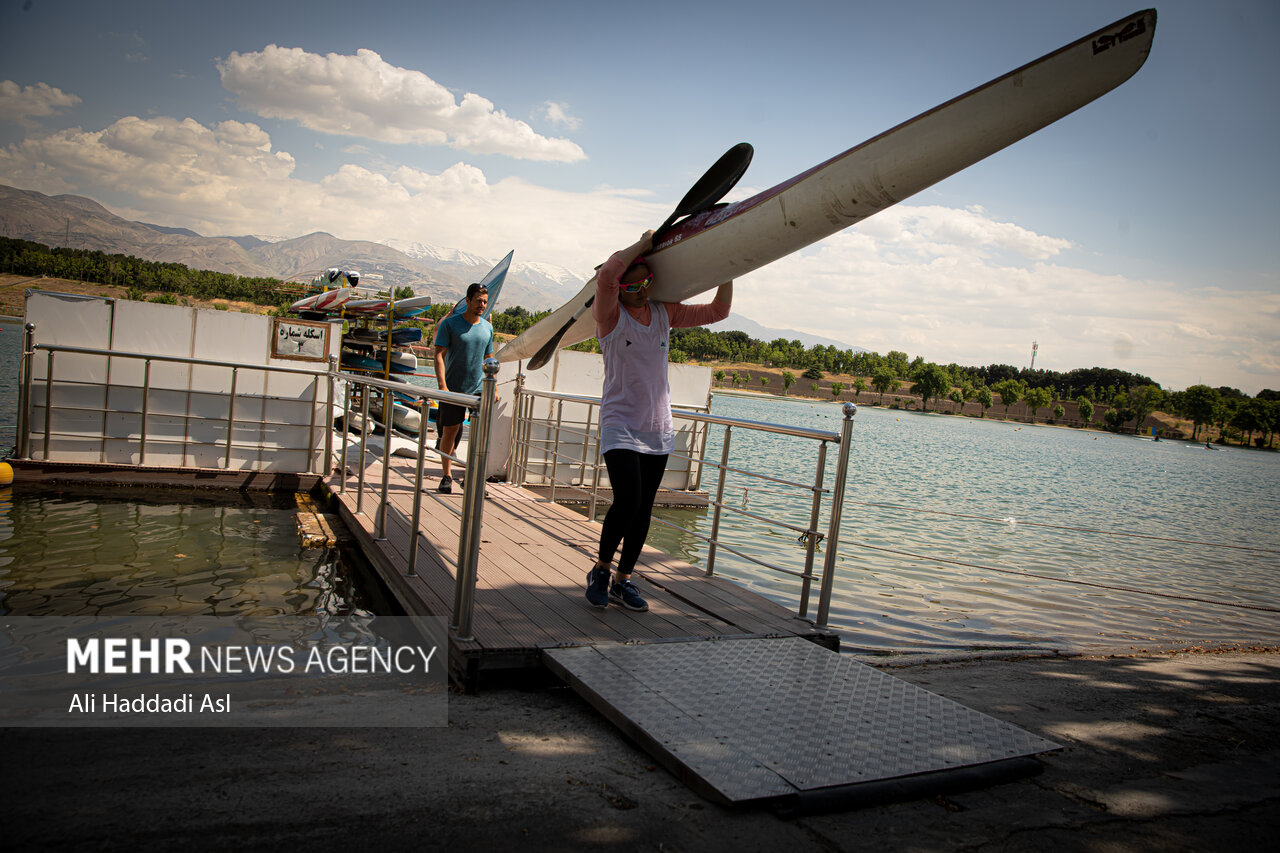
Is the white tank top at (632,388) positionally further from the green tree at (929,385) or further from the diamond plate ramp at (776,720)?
the green tree at (929,385)

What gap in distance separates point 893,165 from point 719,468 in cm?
224

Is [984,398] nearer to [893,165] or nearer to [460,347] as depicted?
[460,347]

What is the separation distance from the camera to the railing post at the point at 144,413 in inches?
298

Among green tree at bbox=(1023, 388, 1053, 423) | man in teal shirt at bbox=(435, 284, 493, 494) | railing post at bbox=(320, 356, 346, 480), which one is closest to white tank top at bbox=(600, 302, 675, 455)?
man in teal shirt at bbox=(435, 284, 493, 494)

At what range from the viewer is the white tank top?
3490 millimetres

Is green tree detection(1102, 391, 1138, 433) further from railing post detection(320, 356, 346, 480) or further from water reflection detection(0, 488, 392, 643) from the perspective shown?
water reflection detection(0, 488, 392, 643)

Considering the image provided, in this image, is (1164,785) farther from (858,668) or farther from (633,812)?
(633,812)

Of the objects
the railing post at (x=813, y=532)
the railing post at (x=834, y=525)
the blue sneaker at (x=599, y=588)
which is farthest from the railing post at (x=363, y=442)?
the railing post at (x=834, y=525)

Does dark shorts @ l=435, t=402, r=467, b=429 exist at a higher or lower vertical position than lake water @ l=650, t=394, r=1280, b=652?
higher

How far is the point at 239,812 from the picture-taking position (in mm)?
1857

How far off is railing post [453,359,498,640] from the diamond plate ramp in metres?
0.43

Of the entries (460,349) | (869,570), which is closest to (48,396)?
(460,349)

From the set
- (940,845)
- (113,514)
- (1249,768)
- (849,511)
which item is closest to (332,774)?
(940,845)

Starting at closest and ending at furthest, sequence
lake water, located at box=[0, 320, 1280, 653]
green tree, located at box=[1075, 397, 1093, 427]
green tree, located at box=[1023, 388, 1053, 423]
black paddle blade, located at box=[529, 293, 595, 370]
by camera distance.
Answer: black paddle blade, located at box=[529, 293, 595, 370]
lake water, located at box=[0, 320, 1280, 653]
green tree, located at box=[1075, 397, 1093, 427]
green tree, located at box=[1023, 388, 1053, 423]
